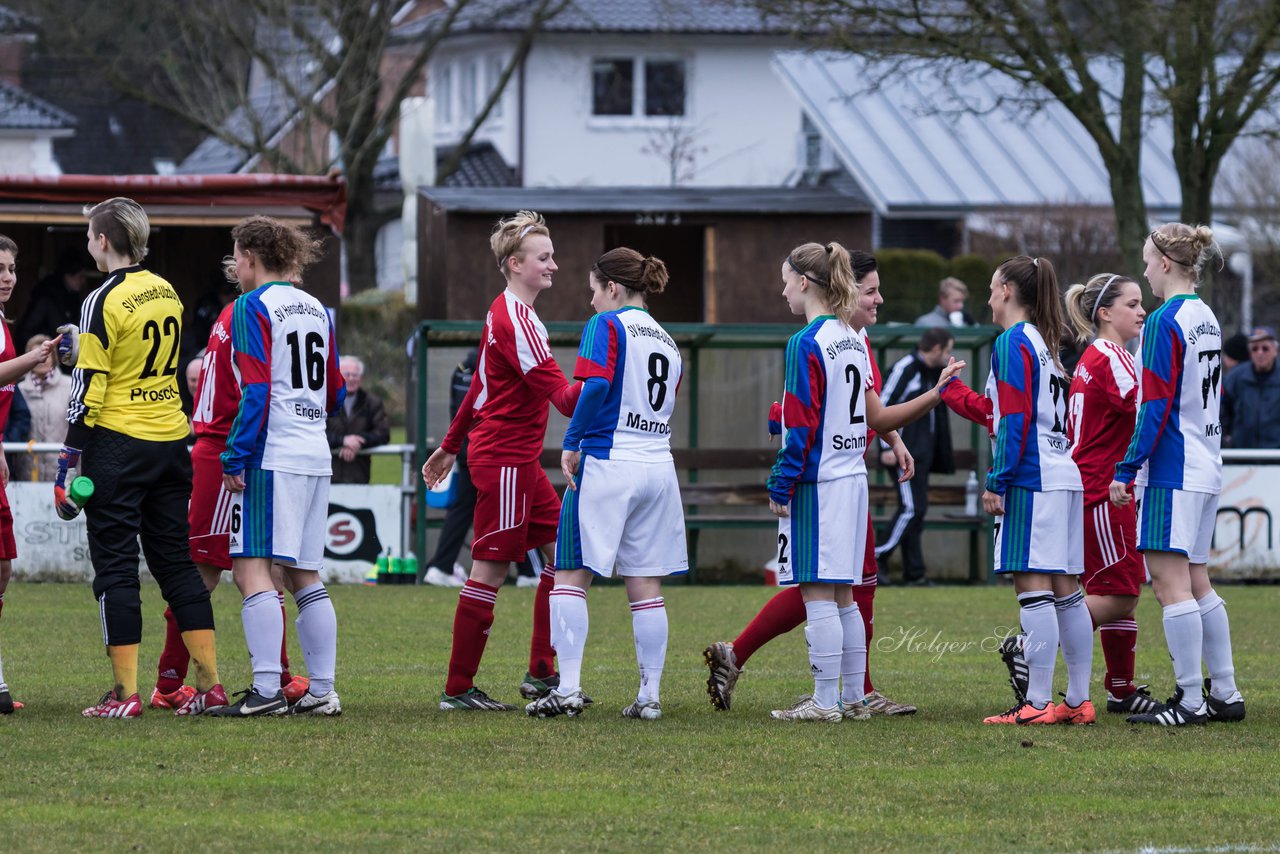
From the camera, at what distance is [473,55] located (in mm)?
47750

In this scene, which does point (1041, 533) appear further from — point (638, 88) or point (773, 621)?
point (638, 88)

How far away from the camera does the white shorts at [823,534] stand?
7953 mm

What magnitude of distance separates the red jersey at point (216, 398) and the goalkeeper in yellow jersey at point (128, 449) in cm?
18

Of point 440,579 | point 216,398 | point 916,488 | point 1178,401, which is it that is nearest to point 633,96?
point 916,488

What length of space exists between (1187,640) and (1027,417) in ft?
3.75

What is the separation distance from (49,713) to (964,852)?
166 inches

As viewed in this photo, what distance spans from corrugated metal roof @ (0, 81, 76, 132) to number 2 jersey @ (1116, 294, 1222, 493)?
42.0 meters

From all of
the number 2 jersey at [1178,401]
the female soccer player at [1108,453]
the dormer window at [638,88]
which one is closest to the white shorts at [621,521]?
the female soccer player at [1108,453]

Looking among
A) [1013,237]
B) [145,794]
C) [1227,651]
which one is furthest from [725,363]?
[1013,237]

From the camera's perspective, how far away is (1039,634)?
801 cm

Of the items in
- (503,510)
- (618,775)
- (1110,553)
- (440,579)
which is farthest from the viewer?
(440,579)

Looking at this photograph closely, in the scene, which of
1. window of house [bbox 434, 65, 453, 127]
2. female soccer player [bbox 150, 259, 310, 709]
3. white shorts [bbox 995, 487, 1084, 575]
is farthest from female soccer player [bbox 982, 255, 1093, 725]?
window of house [bbox 434, 65, 453, 127]

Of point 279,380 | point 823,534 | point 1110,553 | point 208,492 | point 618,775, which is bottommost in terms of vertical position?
point 618,775

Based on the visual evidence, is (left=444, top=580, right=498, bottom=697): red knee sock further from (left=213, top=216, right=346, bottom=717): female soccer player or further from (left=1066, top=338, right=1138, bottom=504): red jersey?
(left=1066, top=338, right=1138, bottom=504): red jersey
